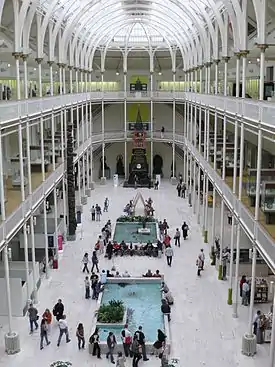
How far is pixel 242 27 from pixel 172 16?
18.5 m

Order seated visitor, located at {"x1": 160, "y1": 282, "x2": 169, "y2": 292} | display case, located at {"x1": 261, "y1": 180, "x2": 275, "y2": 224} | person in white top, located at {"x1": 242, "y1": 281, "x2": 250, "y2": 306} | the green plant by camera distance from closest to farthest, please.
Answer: display case, located at {"x1": 261, "y1": 180, "x2": 275, "y2": 224} → the green plant → person in white top, located at {"x1": 242, "y1": 281, "x2": 250, "y2": 306} → seated visitor, located at {"x1": 160, "y1": 282, "x2": 169, "y2": 292}

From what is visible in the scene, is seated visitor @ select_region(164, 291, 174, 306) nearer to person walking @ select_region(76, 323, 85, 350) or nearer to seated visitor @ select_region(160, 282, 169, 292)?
seated visitor @ select_region(160, 282, 169, 292)

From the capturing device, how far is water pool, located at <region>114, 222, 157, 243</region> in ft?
100

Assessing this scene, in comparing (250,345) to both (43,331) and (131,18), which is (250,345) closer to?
(43,331)

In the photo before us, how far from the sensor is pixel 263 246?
16531mm

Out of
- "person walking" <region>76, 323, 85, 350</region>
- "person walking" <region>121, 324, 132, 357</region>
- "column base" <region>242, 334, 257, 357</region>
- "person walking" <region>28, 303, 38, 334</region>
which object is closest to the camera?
"person walking" <region>121, 324, 132, 357</region>

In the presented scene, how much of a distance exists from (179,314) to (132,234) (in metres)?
11.2

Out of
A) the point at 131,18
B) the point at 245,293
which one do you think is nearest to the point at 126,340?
the point at 245,293

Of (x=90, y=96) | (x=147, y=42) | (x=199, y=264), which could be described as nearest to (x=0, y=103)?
(x=199, y=264)

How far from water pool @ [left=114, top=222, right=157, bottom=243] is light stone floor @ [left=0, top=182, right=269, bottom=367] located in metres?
1.21

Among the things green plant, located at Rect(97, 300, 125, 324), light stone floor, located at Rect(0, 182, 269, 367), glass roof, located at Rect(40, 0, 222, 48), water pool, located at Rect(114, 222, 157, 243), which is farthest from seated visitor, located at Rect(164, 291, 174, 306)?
glass roof, located at Rect(40, 0, 222, 48)

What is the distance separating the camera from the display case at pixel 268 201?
1828 cm

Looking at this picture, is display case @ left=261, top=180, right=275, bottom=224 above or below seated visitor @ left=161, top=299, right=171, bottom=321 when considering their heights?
above

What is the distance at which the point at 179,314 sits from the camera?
67.8 feet
